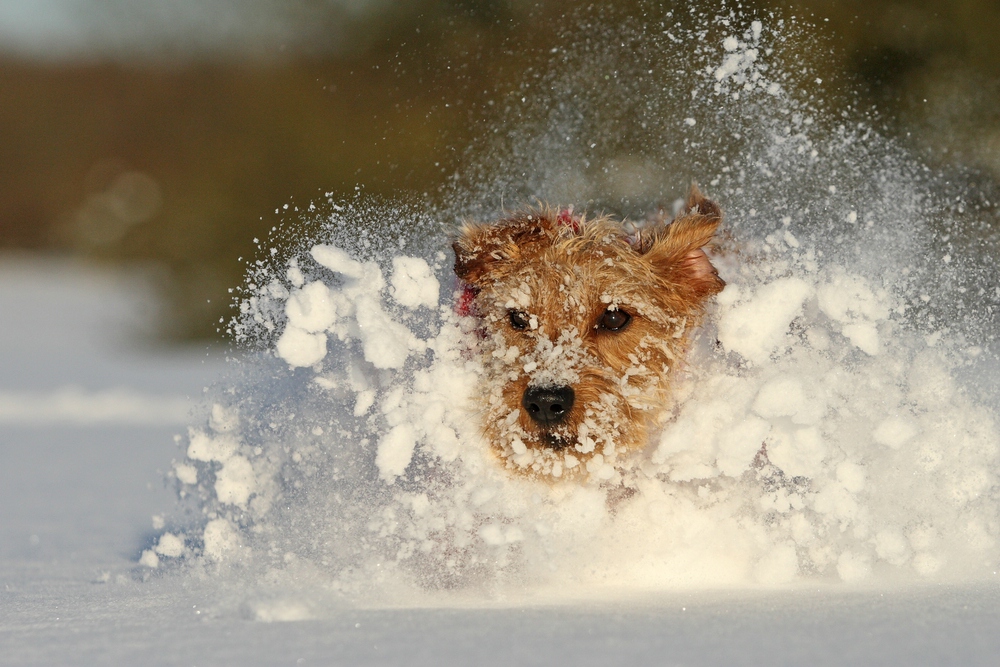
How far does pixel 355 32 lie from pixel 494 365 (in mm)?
11058

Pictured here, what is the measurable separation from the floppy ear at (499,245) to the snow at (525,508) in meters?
0.24

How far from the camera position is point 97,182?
22.1 metres

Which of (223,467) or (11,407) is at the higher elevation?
(11,407)

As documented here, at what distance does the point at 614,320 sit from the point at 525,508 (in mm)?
815

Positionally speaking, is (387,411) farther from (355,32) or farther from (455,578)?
(355,32)

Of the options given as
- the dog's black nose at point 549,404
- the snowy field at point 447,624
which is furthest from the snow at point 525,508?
the dog's black nose at point 549,404

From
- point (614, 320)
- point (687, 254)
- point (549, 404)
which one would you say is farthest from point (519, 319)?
point (687, 254)

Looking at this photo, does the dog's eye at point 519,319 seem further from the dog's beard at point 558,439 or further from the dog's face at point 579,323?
the dog's beard at point 558,439

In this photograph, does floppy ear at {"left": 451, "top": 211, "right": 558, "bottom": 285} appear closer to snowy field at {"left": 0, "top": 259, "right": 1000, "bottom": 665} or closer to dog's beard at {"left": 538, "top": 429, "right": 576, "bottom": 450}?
dog's beard at {"left": 538, "top": 429, "right": 576, "bottom": 450}

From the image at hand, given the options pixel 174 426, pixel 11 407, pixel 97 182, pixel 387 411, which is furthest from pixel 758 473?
pixel 97 182

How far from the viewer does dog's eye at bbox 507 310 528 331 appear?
3.59 m

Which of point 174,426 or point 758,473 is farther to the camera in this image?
point 174,426

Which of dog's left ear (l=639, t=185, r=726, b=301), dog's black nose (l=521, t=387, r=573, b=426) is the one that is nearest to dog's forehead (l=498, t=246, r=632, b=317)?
dog's left ear (l=639, t=185, r=726, b=301)

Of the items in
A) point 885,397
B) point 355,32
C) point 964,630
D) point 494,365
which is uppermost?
point 355,32
